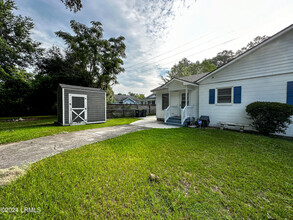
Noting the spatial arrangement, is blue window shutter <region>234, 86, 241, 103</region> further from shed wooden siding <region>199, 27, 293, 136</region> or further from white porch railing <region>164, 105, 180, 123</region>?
white porch railing <region>164, 105, 180, 123</region>

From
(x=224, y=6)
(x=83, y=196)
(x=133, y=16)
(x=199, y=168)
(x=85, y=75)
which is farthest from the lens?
(x=85, y=75)

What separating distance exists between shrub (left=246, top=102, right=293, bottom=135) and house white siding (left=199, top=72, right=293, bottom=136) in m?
0.60

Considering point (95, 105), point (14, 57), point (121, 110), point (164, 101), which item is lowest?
point (121, 110)

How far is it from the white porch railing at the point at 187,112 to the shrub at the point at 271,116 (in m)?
2.96

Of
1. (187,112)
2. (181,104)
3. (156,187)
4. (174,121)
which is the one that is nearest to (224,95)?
(187,112)

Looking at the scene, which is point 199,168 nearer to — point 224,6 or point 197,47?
point 224,6

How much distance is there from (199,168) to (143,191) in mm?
1382

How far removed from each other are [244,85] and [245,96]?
0.59 metres

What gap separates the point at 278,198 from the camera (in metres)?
1.64

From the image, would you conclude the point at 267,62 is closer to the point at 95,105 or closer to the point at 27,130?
the point at 95,105

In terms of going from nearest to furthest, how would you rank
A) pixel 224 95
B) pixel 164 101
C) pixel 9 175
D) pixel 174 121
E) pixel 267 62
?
pixel 9 175, pixel 267 62, pixel 224 95, pixel 174 121, pixel 164 101

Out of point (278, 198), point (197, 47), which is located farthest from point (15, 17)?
point (278, 198)

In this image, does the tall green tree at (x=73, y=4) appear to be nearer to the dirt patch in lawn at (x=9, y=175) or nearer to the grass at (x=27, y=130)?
the grass at (x=27, y=130)

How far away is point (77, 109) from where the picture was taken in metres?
7.79
